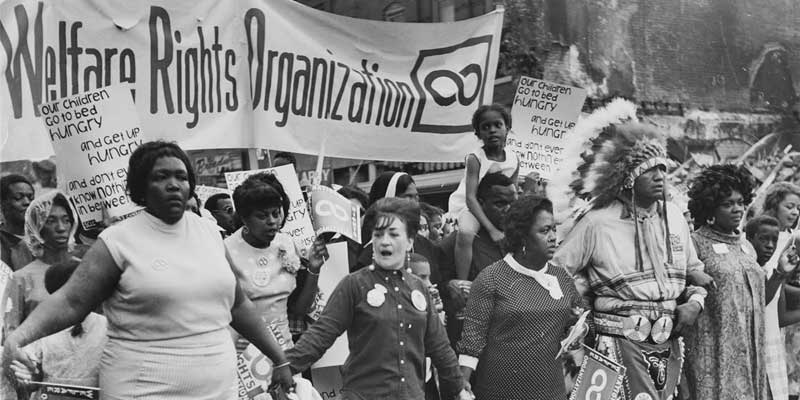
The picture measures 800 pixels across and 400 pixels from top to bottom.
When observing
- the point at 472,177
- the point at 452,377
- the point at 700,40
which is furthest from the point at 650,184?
the point at 700,40

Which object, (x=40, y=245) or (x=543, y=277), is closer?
(x=543, y=277)

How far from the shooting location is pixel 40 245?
551 cm

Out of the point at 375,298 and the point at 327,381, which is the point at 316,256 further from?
the point at 327,381

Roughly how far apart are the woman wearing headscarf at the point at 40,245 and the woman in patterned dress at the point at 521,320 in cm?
231

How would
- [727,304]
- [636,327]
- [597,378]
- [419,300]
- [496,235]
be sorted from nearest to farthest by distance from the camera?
[419,300] → [597,378] → [636,327] → [496,235] → [727,304]

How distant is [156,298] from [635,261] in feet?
10.4

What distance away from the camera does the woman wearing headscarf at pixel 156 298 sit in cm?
389

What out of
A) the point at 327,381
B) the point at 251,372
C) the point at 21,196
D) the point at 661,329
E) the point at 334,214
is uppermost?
the point at 21,196

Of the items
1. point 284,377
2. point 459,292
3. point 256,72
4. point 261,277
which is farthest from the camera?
point 256,72

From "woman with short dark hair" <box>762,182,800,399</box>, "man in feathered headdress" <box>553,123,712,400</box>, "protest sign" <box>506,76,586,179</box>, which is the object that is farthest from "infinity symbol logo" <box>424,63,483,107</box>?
"woman with short dark hair" <box>762,182,800,399</box>

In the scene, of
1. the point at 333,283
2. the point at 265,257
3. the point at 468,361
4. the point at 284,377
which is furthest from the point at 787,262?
the point at 284,377

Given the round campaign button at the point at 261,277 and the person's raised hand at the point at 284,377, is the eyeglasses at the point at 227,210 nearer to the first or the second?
the round campaign button at the point at 261,277

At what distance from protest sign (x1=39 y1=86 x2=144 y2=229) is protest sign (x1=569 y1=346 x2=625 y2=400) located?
284 centimetres

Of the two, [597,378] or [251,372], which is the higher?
[251,372]
